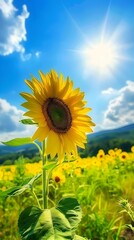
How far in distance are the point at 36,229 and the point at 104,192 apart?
3.11 meters

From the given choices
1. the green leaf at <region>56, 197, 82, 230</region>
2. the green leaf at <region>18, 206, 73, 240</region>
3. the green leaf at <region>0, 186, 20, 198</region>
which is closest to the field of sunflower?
the green leaf at <region>0, 186, 20, 198</region>

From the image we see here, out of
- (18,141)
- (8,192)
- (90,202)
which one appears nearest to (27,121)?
(18,141)

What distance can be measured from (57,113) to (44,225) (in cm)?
55

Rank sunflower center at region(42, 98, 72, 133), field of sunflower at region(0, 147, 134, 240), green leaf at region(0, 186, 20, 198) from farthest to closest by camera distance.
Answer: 1. field of sunflower at region(0, 147, 134, 240)
2. sunflower center at region(42, 98, 72, 133)
3. green leaf at region(0, 186, 20, 198)

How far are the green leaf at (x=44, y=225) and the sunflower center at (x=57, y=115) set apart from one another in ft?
1.32

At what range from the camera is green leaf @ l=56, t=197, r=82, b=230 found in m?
1.62

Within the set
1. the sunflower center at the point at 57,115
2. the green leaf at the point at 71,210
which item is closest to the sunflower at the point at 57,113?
the sunflower center at the point at 57,115

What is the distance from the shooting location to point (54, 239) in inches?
59.2

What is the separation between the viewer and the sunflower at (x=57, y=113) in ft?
5.72

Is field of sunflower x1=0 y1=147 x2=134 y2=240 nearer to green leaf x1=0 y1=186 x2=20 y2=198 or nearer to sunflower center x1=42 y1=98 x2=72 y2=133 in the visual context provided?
green leaf x1=0 y1=186 x2=20 y2=198

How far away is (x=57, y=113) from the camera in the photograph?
1.88 metres

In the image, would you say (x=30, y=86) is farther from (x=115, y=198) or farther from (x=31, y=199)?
(x=115, y=198)

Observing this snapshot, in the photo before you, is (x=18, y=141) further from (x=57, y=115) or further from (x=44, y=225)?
(x=44, y=225)

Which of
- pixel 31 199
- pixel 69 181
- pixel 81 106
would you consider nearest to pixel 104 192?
pixel 69 181
